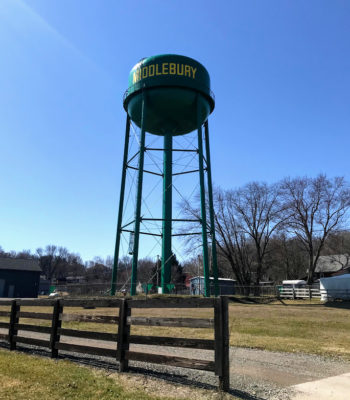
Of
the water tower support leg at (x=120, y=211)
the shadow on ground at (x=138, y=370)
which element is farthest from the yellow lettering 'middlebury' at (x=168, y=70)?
the shadow on ground at (x=138, y=370)

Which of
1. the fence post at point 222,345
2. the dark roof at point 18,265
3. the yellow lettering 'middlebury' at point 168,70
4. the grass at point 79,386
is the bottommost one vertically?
the grass at point 79,386

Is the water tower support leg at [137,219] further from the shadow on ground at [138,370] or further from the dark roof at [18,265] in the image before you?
the dark roof at [18,265]

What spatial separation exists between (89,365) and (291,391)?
3303 mm

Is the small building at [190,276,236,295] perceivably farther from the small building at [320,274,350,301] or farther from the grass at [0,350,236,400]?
the grass at [0,350,236,400]

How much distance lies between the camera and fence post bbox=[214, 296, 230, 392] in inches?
187

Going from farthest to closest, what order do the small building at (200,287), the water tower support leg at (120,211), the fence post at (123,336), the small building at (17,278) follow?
the small building at (17,278), the small building at (200,287), the water tower support leg at (120,211), the fence post at (123,336)

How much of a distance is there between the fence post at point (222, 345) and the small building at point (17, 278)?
1687 inches

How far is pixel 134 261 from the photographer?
21.7 metres

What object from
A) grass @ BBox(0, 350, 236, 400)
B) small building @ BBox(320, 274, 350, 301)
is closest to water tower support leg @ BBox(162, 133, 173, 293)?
small building @ BBox(320, 274, 350, 301)

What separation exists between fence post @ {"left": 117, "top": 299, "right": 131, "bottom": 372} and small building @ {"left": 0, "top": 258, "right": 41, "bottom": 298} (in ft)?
136

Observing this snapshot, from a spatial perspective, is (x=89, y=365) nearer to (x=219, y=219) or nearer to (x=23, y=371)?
(x=23, y=371)

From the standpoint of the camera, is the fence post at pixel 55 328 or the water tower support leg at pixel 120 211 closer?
the fence post at pixel 55 328

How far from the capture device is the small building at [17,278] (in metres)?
42.2

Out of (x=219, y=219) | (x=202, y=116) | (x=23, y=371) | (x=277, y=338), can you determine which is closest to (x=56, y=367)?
(x=23, y=371)
